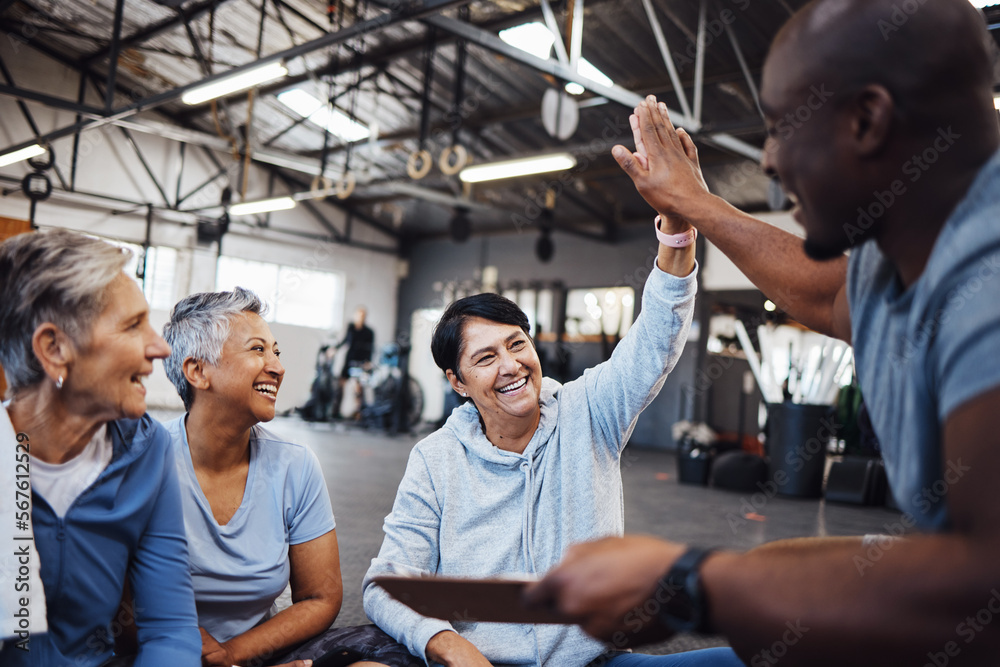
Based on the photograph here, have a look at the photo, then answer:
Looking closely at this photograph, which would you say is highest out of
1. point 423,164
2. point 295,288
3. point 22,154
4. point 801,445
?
point 22,154

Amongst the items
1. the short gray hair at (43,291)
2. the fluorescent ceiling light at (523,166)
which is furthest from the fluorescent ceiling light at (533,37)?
the short gray hair at (43,291)

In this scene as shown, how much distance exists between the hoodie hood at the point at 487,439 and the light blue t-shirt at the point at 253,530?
0.36m

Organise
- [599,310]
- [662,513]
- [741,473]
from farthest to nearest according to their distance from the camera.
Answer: [599,310] → [741,473] → [662,513]

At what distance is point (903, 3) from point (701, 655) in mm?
1106

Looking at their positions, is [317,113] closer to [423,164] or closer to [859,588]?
[423,164]

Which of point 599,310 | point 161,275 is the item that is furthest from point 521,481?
point 161,275

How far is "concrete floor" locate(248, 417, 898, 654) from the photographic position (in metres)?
3.57

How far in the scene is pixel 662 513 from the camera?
5125 mm

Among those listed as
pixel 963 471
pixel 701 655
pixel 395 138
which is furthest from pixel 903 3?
pixel 395 138

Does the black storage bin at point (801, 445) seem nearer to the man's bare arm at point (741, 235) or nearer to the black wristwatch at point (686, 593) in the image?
the man's bare arm at point (741, 235)

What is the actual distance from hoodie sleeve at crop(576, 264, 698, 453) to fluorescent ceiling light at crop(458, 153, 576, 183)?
5.80m

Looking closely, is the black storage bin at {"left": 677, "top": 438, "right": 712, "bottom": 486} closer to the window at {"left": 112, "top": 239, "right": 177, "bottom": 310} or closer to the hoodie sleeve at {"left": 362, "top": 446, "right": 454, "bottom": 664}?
the hoodie sleeve at {"left": 362, "top": 446, "right": 454, "bottom": 664}

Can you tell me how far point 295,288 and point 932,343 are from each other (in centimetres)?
1421

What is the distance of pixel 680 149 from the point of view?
120cm
